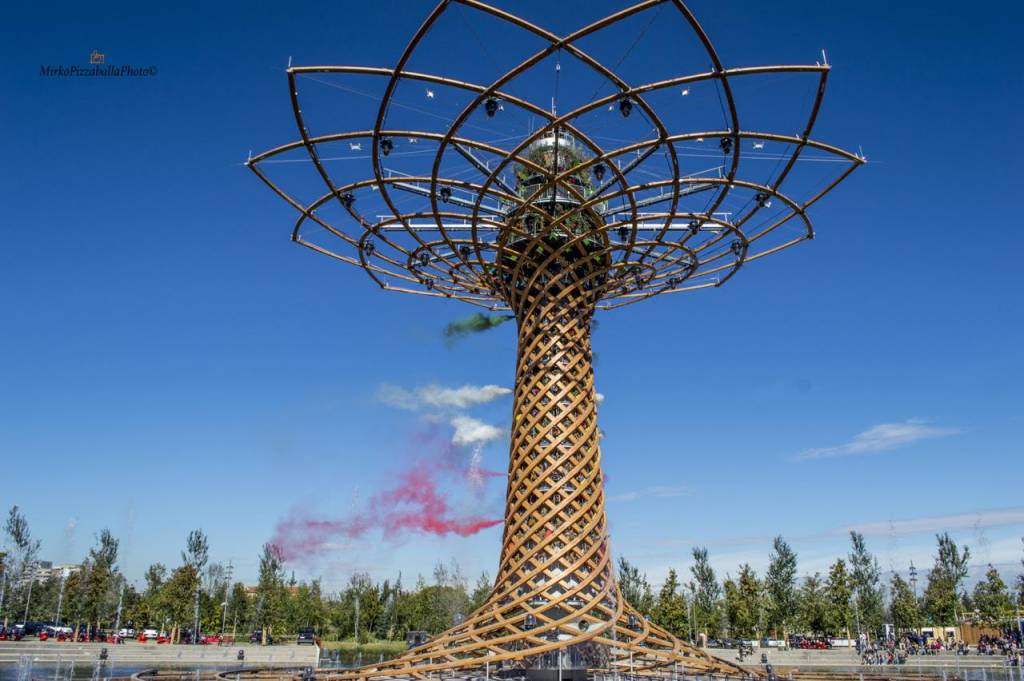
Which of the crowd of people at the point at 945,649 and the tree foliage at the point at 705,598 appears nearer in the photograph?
the crowd of people at the point at 945,649

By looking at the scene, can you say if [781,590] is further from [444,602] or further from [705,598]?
[444,602]

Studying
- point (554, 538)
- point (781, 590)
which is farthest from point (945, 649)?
point (554, 538)

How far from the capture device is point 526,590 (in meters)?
18.9

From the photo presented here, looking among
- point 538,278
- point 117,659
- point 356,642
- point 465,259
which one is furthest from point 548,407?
point 356,642

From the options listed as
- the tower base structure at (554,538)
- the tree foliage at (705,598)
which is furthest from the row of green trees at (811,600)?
the tower base structure at (554,538)

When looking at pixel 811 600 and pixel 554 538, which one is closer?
pixel 554 538

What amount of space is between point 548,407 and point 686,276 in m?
7.22

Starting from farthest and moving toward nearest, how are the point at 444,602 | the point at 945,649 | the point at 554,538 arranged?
the point at 444,602, the point at 945,649, the point at 554,538

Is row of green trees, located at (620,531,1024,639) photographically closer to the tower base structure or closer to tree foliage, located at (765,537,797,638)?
tree foliage, located at (765,537,797,638)

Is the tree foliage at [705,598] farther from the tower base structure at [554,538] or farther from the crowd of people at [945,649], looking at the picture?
the tower base structure at [554,538]

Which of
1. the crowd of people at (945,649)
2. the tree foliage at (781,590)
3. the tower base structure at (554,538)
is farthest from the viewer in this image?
the tree foliage at (781,590)

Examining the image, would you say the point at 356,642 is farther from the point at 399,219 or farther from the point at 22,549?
the point at 399,219

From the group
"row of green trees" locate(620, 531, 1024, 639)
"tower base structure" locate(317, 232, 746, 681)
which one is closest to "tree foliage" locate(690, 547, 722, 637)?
"row of green trees" locate(620, 531, 1024, 639)

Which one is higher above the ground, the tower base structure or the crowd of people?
the tower base structure
